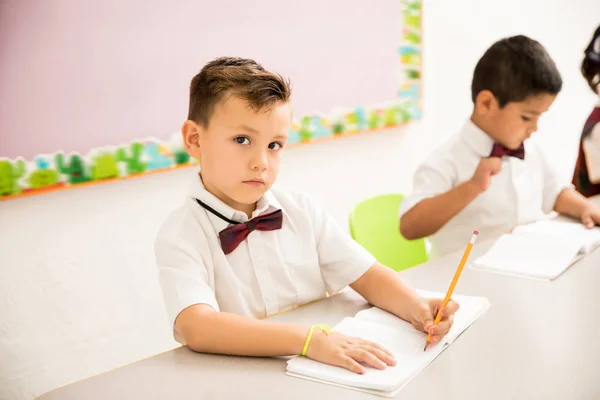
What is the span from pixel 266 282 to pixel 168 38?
3.81 ft

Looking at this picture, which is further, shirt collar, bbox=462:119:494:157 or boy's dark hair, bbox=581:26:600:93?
boy's dark hair, bbox=581:26:600:93

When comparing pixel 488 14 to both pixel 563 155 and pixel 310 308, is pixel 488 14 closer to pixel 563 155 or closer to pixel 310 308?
pixel 563 155

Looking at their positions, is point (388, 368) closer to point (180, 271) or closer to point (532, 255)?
point (180, 271)

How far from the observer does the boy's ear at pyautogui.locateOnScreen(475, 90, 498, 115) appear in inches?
80.1

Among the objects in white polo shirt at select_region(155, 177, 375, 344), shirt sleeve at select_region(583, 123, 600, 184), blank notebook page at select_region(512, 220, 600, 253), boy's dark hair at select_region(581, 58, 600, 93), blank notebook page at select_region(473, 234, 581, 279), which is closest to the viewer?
white polo shirt at select_region(155, 177, 375, 344)

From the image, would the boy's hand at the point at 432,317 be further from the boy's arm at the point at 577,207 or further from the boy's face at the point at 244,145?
the boy's arm at the point at 577,207

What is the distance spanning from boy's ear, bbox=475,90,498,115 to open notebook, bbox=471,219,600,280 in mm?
406

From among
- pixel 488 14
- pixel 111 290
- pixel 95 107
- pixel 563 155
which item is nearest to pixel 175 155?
pixel 95 107

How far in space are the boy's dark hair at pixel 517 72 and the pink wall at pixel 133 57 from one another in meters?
0.82

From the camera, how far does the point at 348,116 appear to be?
2.84m

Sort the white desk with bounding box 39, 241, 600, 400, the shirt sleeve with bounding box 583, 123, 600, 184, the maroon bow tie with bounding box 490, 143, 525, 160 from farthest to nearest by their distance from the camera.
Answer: the shirt sleeve with bounding box 583, 123, 600, 184
the maroon bow tie with bounding box 490, 143, 525, 160
the white desk with bounding box 39, 241, 600, 400

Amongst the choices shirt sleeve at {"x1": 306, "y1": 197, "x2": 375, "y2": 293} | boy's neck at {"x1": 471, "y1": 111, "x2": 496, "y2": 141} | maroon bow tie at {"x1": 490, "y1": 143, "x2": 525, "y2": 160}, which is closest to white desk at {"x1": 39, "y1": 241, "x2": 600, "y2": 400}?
shirt sleeve at {"x1": 306, "y1": 197, "x2": 375, "y2": 293}

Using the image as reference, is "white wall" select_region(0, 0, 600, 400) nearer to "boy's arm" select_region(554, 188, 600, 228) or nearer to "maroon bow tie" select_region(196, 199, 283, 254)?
"maroon bow tie" select_region(196, 199, 283, 254)

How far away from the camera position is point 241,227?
1.33m
